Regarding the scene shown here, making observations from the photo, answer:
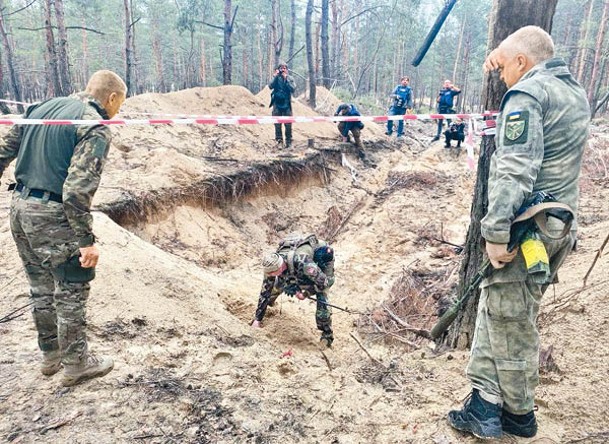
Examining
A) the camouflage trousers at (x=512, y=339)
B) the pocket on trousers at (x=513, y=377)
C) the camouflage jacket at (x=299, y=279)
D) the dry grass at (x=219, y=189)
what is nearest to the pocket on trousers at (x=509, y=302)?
the camouflage trousers at (x=512, y=339)

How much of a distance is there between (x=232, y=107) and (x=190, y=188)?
744 cm

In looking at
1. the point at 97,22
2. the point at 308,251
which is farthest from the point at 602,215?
the point at 97,22

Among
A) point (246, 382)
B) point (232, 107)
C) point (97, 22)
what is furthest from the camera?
Answer: point (97, 22)

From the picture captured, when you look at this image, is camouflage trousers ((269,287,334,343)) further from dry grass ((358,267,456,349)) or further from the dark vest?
the dark vest

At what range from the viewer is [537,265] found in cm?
182

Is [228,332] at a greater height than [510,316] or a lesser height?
lesser

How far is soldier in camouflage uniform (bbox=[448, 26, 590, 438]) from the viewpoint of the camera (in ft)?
6.07

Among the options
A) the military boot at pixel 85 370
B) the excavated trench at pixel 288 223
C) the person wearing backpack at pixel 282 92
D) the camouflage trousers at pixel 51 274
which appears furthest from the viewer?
the person wearing backpack at pixel 282 92

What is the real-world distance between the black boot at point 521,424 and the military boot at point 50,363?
280 centimetres

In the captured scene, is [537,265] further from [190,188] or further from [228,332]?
[190,188]

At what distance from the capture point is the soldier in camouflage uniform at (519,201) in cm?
185

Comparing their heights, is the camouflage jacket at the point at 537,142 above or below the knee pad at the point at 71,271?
above

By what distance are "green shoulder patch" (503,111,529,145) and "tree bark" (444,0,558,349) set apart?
0.94m

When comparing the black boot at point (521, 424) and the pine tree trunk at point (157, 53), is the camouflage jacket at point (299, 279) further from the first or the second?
the pine tree trunk at point (157, 53)
